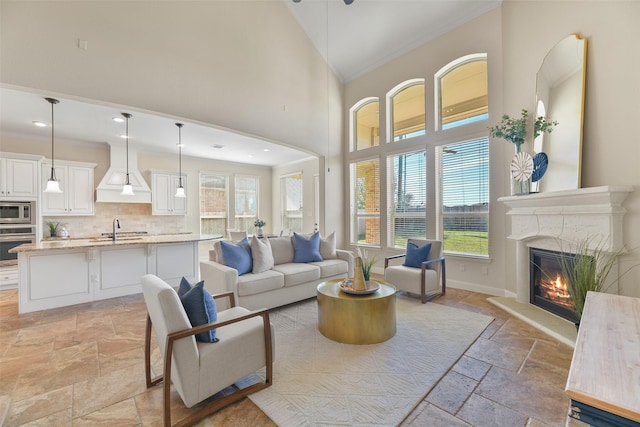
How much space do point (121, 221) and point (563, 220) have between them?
806 cm

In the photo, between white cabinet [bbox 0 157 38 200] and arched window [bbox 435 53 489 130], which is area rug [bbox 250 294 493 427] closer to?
arched window [bbox 435 53 489 130]

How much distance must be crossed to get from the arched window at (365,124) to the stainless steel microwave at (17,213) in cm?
640

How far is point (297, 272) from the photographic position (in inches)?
152

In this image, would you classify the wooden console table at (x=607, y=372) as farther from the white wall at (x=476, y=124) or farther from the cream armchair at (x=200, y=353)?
the white wall at (x=476, y=124)

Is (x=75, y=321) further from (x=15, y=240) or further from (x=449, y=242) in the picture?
(x=449, y=242)

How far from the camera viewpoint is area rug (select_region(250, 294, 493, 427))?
6.00 feet

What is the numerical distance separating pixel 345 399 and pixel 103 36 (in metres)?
4.78

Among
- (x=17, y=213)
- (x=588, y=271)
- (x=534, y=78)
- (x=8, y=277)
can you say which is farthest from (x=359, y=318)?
(x=17, y=213)

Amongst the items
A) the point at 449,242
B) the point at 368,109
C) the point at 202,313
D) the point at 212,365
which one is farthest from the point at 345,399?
the point at 368,109

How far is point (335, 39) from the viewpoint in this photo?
569 centimetres

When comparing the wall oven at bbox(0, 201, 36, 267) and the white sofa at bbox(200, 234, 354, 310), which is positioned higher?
the wall oven at bbox(0, 201, 36, 267)

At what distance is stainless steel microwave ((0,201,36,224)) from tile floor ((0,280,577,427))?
2.54 metres

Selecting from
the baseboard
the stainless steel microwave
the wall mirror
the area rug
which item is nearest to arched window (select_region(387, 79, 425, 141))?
the wall mirror

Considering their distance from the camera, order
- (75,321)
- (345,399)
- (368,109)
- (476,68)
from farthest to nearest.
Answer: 1. (368,109)
2. (476,68)
3. (75,321)
4. (345,399)
